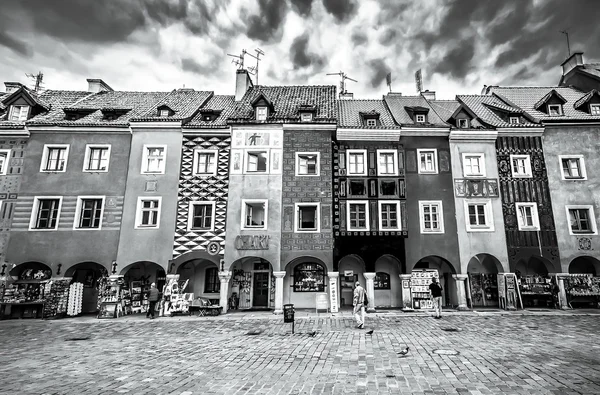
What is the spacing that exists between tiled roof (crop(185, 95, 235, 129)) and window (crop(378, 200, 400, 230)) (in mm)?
11401

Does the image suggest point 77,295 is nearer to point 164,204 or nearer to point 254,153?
point 164,204

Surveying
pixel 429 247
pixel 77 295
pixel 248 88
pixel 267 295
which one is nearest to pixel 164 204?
pixel 77 295

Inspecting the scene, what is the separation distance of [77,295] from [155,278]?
4372 millimetres

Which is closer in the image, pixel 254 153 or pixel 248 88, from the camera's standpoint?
pixel 254 153

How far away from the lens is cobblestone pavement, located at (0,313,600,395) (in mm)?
Result: 7727

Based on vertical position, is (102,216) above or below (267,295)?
above

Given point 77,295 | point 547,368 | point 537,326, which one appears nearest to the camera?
point 547,368

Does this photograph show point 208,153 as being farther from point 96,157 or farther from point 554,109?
point 554,109

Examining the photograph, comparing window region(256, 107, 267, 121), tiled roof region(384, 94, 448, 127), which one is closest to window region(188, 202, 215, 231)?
window region(256, 107, 267, 121)

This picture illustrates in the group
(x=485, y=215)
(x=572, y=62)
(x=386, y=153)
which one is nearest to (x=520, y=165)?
(x=485, y=215)

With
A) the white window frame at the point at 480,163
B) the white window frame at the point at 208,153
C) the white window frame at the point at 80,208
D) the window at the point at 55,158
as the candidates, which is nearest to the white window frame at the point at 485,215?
the white window frame at the point at 480,163

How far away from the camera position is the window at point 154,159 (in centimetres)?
2236

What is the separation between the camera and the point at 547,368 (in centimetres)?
881

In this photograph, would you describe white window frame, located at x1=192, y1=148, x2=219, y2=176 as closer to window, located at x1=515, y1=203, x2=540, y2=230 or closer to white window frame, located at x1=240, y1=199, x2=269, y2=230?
white window frame, located at x1=240, y1=199, x2=269, y2=230
